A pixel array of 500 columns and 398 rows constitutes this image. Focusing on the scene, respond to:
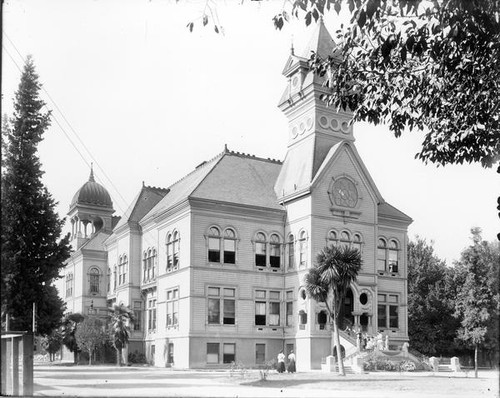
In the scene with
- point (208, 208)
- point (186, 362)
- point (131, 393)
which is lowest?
point (186, 362)

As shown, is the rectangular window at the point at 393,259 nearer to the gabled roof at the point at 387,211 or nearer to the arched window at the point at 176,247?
the gabled roof at the point at 387,211

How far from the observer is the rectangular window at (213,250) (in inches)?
1232

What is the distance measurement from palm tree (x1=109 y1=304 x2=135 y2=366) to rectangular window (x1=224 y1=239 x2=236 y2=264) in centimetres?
660

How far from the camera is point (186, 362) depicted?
3014 cm

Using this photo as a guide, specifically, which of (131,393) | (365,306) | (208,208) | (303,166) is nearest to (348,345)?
(365,306)

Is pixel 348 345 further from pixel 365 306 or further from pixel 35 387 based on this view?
pixel 35 387

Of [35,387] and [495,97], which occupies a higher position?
[495,97]

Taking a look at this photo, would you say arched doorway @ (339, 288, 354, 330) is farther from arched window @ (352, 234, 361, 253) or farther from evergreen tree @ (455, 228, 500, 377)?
evergreen tree @ (455, 228, 500, 377)

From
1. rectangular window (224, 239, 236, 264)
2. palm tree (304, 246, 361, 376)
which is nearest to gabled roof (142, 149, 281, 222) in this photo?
rectangular window (224, 239, 236, 264)

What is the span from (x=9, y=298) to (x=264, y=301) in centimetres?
1836

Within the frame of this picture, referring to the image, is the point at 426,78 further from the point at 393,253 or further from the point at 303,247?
the point at 303,247

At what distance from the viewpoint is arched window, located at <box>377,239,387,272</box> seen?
22208 millimetres

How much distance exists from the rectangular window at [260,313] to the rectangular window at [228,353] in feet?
5.25

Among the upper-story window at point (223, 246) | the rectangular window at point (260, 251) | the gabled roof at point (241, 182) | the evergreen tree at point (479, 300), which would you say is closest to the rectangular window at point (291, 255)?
the rectangular window at point (260, 251)
